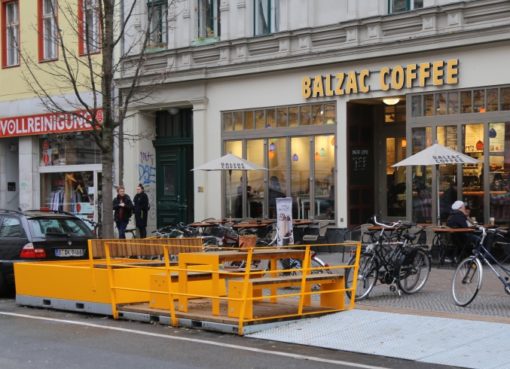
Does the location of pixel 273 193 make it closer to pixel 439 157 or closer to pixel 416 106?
pixel 416 106

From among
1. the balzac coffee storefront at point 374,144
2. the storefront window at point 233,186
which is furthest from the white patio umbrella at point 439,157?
the storefront window at point 233,186

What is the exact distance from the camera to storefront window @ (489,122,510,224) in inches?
661

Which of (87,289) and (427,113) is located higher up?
(427,113)

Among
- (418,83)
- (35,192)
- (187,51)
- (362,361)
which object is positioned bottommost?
(362,361)

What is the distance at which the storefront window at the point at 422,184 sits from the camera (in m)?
18.0

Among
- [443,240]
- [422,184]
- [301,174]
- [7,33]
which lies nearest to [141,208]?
[301,174]

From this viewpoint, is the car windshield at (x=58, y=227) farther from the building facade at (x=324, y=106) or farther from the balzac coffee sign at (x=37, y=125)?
the balzac coffee sign at (x=37, y=125)

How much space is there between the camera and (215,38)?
2198cm

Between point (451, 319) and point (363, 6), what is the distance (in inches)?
423

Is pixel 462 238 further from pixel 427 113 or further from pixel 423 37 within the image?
pixel 423 37

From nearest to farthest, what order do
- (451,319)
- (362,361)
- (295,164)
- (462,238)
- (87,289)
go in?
(362,361) → (451,319) → (87,289) → (462,238) → (295,164)

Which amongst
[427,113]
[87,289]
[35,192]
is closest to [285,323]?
[87,289]

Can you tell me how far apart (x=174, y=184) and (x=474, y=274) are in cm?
1419

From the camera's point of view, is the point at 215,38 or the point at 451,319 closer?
the point at 451,319
